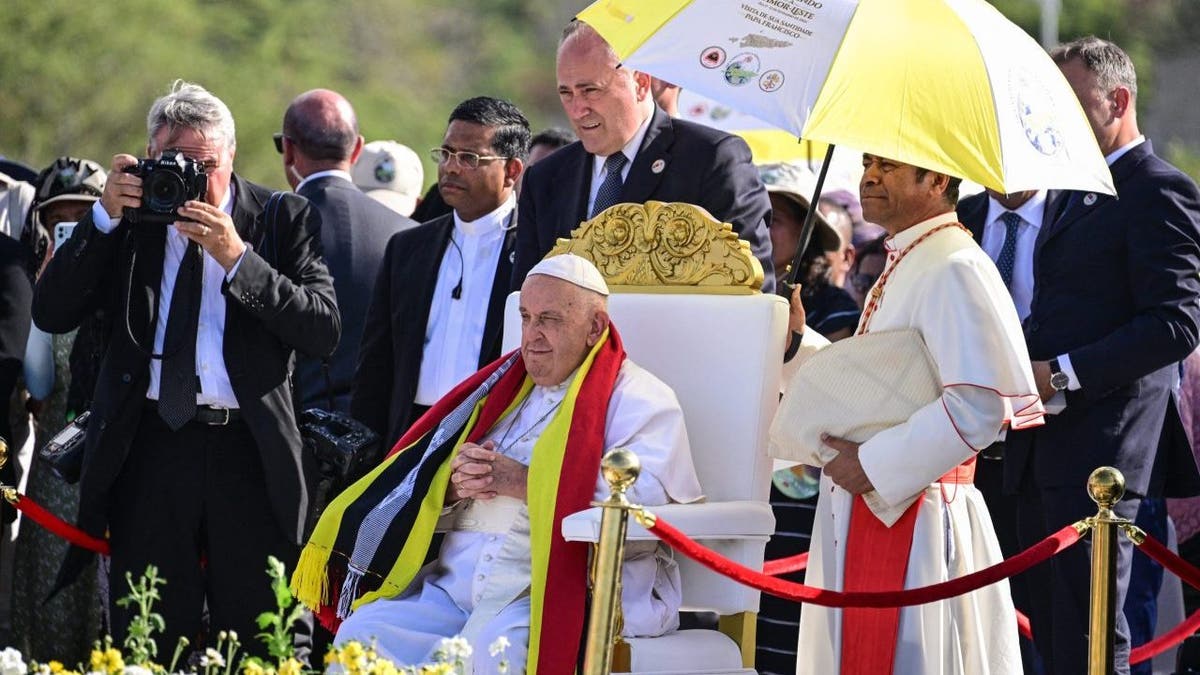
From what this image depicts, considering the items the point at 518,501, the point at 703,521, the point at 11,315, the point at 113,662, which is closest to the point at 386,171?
the point at 11,315

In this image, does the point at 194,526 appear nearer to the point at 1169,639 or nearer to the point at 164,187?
the point at 164,187

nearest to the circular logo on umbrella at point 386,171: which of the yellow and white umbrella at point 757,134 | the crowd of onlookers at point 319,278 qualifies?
the crowd of onlookers at point 319,278

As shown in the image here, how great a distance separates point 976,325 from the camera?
4.85m

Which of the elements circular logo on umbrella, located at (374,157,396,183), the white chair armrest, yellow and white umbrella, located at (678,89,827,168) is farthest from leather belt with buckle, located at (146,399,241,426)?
yellow and white umbrella, located at (678,89,827,168)

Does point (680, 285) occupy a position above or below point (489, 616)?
above

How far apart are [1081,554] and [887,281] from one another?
127 centimetres

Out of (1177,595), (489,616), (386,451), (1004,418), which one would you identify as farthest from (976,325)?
(1177,595)

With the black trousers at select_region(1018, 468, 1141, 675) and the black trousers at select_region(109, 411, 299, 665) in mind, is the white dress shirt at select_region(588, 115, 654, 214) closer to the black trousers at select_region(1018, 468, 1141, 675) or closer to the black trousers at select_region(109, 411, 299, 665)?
the black trousers at select_region(109, 411, 299, 665)

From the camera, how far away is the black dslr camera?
5.64m

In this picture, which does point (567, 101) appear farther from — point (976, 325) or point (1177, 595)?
point (1177, 595)

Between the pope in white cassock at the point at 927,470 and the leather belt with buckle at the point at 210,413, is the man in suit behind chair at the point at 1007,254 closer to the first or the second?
the pope in white cassock at the point at 927,470

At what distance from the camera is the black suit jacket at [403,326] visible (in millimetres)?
6457

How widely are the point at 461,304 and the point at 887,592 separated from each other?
231 cm

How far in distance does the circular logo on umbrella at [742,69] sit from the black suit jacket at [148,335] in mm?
1617
